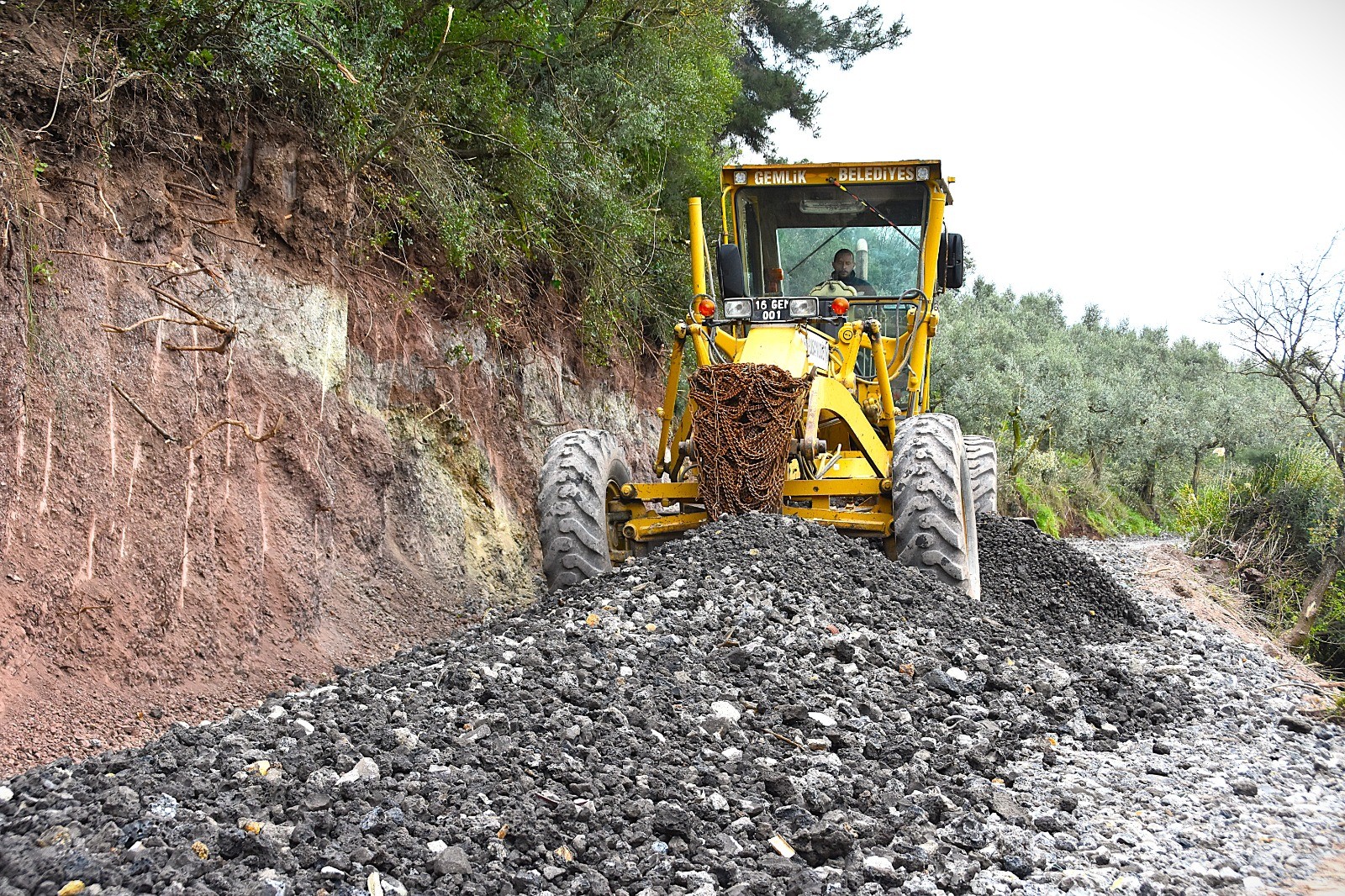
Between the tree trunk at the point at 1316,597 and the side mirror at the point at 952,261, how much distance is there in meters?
5.55

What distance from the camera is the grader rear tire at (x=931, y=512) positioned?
606 centimetres

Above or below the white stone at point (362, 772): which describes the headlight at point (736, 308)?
above

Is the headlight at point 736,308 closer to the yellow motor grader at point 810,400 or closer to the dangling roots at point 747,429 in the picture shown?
the yellow motor grader at point 810,400

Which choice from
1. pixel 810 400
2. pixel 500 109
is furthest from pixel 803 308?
pixel 500 109

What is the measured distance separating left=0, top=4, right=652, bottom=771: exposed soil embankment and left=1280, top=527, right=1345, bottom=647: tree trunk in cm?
793

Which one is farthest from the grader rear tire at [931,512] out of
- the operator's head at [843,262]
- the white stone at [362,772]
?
the white stone at [362,772]

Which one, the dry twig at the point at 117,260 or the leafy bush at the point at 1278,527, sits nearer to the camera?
the dry twig at the point at 117,260

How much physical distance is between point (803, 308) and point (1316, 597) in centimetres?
737

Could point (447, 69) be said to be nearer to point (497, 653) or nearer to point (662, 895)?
point (497, 653)

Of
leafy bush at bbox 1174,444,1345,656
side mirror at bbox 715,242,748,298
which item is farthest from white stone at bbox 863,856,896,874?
leafy bush at bbox 1174,444,1345,656

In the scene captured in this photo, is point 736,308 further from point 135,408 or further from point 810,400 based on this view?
point 135,408

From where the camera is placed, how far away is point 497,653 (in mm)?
4641

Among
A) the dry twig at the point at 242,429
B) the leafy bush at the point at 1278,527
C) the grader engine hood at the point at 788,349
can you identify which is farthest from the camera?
the leafy bush at the point at 1278,527

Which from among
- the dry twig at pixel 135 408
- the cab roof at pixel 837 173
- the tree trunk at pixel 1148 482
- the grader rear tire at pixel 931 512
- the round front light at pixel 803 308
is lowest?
the tree trunk at pixel 1148 482
